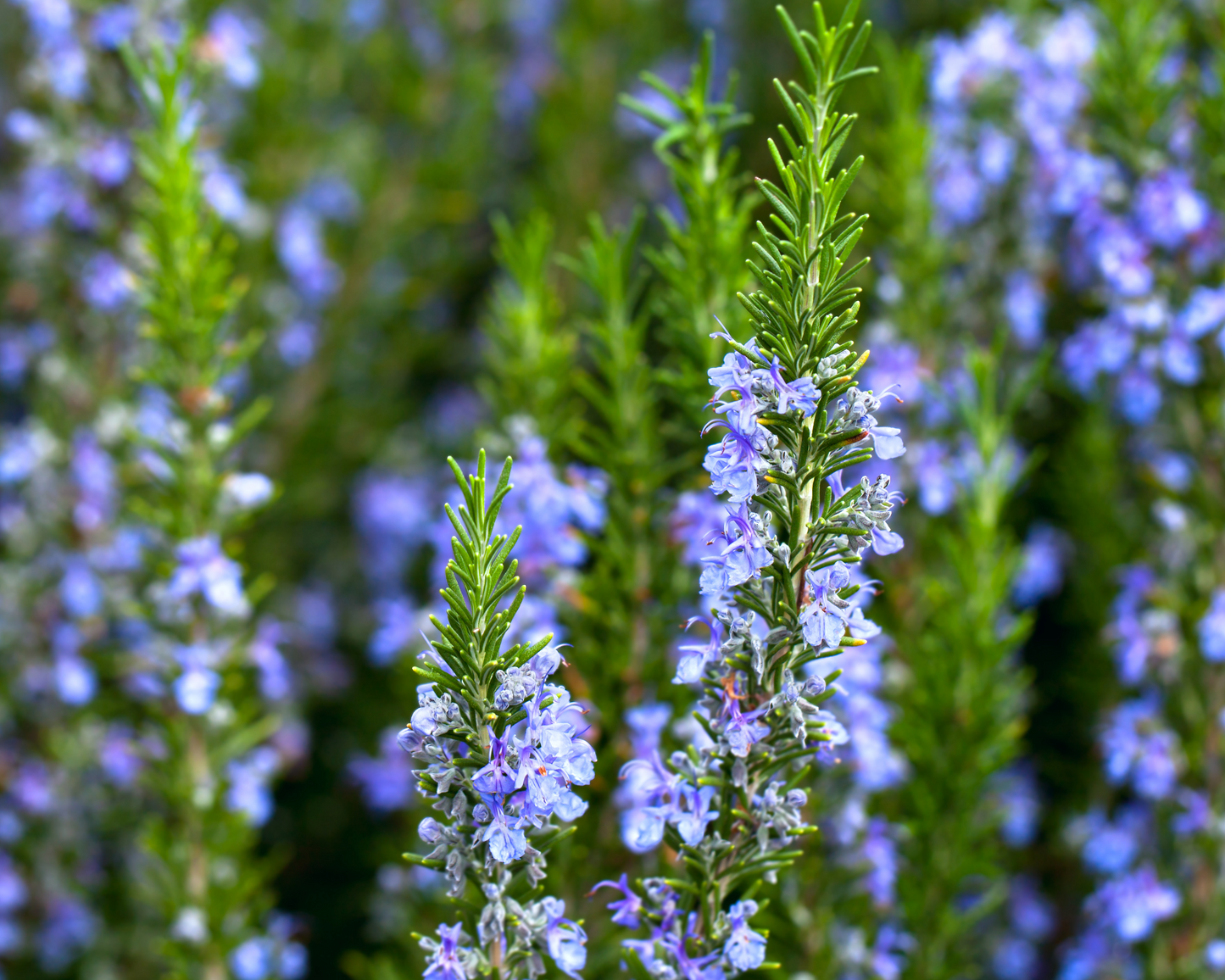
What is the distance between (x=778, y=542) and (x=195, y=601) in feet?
3.92

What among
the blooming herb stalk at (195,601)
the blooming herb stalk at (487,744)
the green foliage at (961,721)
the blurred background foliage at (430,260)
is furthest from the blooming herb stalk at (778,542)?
the blurred background foliage at (430,260)

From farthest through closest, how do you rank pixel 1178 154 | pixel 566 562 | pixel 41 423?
pixel 41 423 < pixel 1178 154 < pixel 566 562

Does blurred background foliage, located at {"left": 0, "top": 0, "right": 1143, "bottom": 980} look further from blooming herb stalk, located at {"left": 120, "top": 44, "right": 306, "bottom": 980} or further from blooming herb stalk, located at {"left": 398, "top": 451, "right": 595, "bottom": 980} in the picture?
blooming herb stalk, located at {"left": 398, "top": 451, "right": 595, "bottom": 980}

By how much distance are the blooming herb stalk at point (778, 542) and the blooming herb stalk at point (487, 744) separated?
15 centimetres

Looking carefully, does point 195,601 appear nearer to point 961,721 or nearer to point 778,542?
point 778,542

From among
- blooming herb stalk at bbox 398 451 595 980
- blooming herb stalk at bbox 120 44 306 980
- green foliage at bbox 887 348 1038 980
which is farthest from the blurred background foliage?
blooming herb stalk at bbox 398 451 595 980

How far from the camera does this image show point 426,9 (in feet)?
9.93

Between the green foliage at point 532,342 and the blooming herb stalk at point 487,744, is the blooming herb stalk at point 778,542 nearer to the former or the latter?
the blooming herb stalk at point 487,744

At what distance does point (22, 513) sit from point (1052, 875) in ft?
8.34

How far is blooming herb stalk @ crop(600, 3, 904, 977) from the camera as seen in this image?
1027 millimetres

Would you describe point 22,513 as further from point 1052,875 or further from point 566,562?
point 1052,875

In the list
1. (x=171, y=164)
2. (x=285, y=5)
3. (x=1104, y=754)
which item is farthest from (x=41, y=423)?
(x=1104, y=754)

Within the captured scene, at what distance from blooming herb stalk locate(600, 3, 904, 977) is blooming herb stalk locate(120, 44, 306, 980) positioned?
3.16ft

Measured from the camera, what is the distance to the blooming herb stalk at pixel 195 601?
1.70 m
